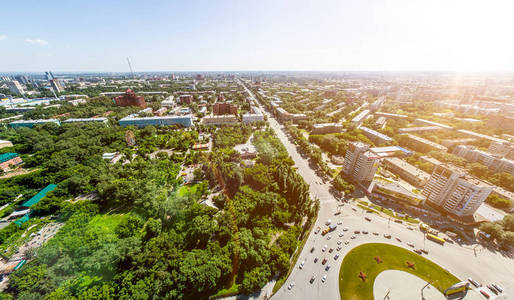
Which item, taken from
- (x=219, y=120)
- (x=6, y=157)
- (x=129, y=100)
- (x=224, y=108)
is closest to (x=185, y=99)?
(x=129, y=100)

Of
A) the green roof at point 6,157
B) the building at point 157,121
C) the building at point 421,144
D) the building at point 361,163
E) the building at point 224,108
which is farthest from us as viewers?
the building at point 224,108

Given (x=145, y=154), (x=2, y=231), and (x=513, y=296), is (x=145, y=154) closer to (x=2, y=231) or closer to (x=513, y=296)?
(x=2, y=231)

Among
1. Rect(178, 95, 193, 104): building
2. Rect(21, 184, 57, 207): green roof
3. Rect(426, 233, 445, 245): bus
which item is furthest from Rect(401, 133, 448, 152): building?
Rect(178, 95, 193, 104): building

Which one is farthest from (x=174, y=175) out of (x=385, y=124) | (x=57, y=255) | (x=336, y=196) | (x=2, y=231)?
(x=385, y=124)

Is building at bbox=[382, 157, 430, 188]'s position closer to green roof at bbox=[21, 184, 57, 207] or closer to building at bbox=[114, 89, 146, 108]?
green roof at bbox=[21, 184, 57, 207]

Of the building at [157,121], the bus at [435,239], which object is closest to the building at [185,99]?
the building at [157,121]

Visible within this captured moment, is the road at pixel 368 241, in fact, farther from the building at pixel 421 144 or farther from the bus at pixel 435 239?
the building at pixel 421 144

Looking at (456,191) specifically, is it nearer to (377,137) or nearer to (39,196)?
(377,137)
